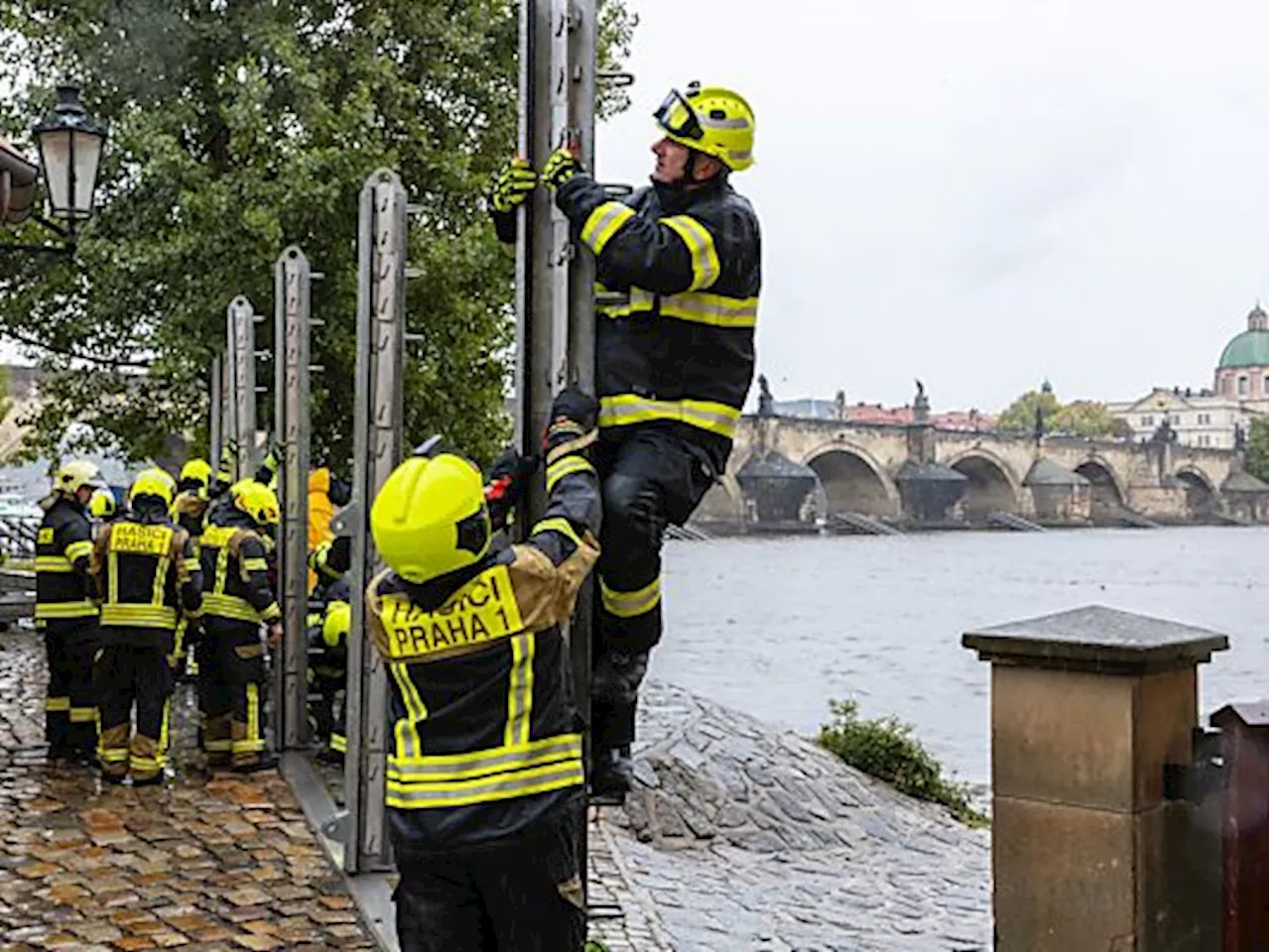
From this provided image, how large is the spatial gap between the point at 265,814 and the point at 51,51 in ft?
44.6

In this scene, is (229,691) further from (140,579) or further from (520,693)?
(520,693)

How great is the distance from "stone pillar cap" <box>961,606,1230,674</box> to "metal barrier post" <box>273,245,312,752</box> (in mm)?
6138

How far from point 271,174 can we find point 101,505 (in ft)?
27.7

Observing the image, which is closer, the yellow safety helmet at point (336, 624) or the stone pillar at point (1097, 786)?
the stone pillar at point (1097, 786)

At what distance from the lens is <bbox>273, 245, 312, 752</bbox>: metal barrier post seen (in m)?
10.0

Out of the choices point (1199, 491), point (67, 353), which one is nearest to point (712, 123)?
point (67, 353)

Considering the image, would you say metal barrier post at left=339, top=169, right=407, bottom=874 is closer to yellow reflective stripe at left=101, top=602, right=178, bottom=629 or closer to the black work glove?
yellow reflective stripe at left=101, top=602, right=178, bottom=629

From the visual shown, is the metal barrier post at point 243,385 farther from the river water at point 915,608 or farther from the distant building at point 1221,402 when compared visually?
the distant building at point 1221,402

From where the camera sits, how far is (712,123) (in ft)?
13.9

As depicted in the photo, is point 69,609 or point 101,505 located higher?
point 101,505

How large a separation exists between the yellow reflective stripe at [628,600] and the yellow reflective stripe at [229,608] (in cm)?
620

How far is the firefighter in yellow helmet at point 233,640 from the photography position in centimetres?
1018

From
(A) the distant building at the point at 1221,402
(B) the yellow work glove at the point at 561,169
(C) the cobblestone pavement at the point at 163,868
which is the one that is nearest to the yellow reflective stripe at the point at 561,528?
(B) the yellow work glove at the point at 561,169

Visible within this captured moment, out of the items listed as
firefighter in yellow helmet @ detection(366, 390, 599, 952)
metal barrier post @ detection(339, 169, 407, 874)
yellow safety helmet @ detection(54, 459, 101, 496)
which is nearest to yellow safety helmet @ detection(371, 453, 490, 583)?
firefighter in yellow helmet @ detection(366, 390, 599, 952)
